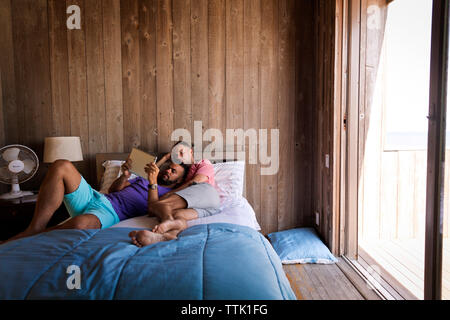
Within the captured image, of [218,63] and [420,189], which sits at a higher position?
[218,63]

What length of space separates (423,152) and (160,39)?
248cm

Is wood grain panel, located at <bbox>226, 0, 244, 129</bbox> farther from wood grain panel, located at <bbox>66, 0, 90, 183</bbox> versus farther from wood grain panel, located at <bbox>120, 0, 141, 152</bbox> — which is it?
wood grain panel, located at <bbox>66, 0, 90, 183</bbox>

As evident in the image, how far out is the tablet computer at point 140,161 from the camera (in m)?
1.87

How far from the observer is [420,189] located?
2213mm

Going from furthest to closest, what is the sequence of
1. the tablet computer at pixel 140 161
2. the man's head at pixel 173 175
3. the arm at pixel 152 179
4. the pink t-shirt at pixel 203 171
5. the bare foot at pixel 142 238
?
the man's head at pixel 173 175 → the pink t-shirt at pixel 203 171 → the tablet computer at pixel 140 161 → the arm at pixel 152 179 → the bare foot at pixel 142 238

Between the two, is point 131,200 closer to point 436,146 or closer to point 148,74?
point 148,74

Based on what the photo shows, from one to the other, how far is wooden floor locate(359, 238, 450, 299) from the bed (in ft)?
Answer: 3.58

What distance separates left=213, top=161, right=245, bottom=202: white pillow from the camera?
2115mm

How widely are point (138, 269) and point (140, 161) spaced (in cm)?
110

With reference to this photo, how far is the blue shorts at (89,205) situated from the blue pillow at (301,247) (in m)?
1.31

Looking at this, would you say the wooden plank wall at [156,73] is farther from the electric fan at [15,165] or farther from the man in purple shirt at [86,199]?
the man in purple shirt at [86,199]

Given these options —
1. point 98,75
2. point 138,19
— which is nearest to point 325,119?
point 138,19

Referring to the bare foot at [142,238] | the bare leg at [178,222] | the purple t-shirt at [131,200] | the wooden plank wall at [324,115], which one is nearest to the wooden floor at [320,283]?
the wooden plank wall at [324,115]

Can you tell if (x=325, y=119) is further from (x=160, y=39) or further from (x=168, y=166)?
(x=160, y=39)
